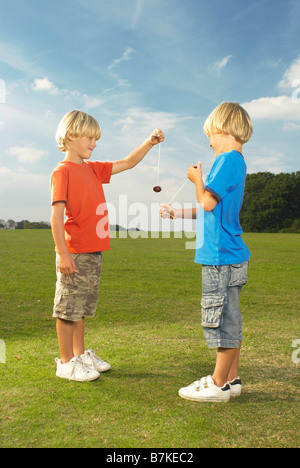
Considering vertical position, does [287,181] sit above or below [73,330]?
above

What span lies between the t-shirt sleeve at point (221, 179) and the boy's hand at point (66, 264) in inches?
46.2

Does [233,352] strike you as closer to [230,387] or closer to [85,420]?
[230,387]

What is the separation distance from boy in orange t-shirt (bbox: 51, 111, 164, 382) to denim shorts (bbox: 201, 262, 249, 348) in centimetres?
97

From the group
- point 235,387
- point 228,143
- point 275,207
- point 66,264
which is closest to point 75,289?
point 66,264

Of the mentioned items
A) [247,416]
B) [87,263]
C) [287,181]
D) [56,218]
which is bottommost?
[247,416]

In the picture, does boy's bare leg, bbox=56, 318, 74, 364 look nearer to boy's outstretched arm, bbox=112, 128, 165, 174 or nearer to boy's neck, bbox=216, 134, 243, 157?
boy's outstretched arm, bbox=112, 128, 165, 174

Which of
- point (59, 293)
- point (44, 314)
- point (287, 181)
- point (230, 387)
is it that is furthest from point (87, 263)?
point (287, 181)

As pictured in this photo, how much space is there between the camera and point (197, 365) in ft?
12.6

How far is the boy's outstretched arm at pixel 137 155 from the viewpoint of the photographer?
154 inches

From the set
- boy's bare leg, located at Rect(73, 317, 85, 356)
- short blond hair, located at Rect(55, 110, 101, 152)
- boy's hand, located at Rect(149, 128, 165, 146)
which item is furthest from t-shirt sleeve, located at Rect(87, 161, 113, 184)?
boy's bare leg, located at Rect(73, 317, 85, 356)

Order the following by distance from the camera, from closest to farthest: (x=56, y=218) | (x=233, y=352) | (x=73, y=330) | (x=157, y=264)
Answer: (x=233, y=352), (x=56, y=218), (x=73, y=330), (x=157, y=264)

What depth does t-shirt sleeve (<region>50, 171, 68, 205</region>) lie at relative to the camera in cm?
337

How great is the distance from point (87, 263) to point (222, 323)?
3.83ft

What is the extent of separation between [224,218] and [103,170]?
1291 mm
